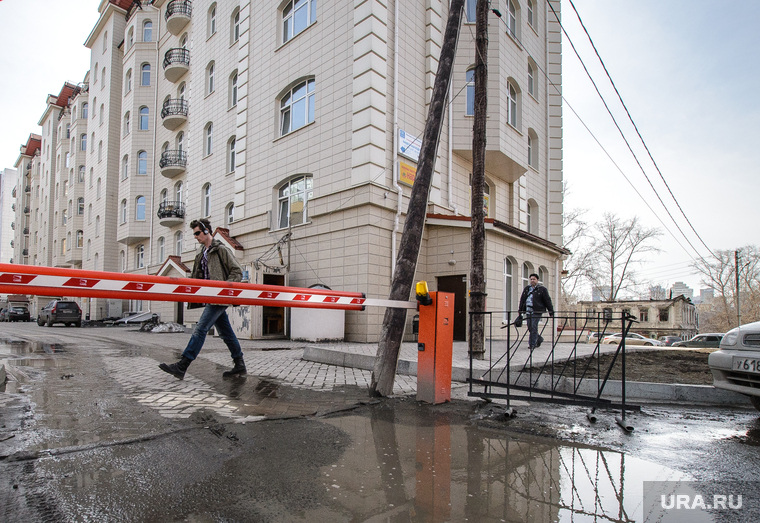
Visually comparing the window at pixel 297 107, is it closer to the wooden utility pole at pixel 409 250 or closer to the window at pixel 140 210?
the wooden utility pole at pixel 409 250

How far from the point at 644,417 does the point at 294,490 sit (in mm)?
3956

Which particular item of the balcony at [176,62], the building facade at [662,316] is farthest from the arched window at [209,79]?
the building facade at [662,316]

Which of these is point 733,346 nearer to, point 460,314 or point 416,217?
point 416,217

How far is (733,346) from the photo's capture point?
4.77 m

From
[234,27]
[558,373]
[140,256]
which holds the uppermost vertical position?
[234,27]

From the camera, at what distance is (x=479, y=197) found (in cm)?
940

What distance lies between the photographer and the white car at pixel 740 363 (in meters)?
4.46

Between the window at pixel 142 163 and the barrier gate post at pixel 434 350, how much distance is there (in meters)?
29.7

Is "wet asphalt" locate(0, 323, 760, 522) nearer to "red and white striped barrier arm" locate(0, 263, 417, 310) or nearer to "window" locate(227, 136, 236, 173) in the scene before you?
"red and white striped barrier arm" locate(0, 263, 417, 310)

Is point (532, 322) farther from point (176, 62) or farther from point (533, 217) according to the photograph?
point (176, 62)

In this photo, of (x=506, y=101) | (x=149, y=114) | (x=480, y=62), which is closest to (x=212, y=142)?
(x=149, y=114)

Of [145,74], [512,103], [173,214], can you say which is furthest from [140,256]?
[512,103]

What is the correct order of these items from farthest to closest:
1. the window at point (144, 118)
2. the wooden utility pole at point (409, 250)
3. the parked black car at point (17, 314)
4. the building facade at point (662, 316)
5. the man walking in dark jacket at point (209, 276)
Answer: the building facade at point (662, 316) → the parked black car at point (17, 314) → the window at point (144, 118) → the man walking in dark jacket at point (209, 276) → the wooden utility pole at point (409, 250)

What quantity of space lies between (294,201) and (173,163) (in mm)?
12817
